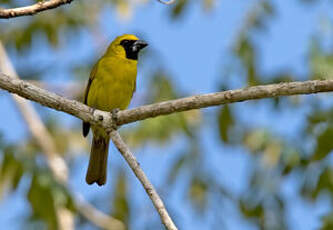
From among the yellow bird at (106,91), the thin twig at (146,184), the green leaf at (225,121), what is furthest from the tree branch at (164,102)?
the green leaf at (225,121)

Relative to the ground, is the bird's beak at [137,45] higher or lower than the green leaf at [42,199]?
higher

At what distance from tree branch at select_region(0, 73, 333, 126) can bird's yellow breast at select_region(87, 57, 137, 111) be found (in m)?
1.48

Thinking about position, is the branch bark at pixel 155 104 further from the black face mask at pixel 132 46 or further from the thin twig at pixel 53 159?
the thin twig at pixel 53 159

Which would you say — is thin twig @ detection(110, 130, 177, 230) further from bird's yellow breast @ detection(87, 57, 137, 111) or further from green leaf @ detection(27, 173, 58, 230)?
bird's yellow breast @ detection(87, 57, 137, 111)

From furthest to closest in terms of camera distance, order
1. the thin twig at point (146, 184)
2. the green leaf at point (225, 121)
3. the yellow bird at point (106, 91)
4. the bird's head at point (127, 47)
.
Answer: the bird's head at point (127, 47)
the green leaf at point (225, 121)
the yellow bird at point (106, 91)
the thin twig at point (146, 184)

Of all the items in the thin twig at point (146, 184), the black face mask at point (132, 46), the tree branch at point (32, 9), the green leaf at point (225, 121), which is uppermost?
the black face mask at point (132, 46)

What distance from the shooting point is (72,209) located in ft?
15.4

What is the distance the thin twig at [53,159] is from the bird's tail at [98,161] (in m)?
1.10

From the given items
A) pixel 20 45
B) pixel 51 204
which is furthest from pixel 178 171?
pixel 20 45

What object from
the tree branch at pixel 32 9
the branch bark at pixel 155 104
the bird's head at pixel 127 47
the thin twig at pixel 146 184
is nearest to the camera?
the thin twig at pixel 146 184

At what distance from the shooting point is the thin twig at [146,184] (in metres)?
3.09

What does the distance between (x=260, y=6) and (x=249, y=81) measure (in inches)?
35.1

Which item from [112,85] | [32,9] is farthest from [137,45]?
[32,9]

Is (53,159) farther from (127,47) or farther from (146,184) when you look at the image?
(146,184)
